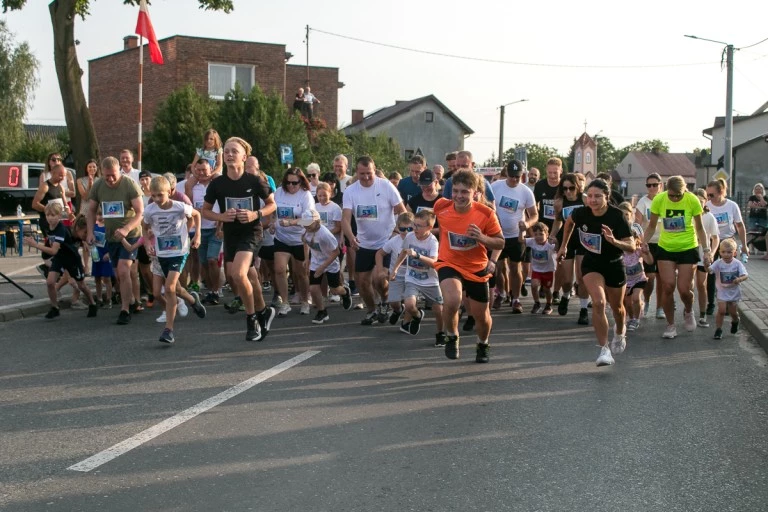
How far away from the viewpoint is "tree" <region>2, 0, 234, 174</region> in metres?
16.4

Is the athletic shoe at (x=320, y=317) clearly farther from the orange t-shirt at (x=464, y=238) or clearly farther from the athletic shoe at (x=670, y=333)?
the athletic shoe at (x=670, y=333)

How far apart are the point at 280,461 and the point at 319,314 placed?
6208 millimetres

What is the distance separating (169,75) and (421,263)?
1340 inches

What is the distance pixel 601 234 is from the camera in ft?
28.9

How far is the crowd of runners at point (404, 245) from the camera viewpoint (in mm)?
8883

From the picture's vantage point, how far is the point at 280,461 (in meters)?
5.45

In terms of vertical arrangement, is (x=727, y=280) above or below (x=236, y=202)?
below

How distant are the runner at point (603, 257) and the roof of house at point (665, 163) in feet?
438

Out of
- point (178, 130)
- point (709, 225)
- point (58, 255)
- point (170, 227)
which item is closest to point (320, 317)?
point (170, 227)

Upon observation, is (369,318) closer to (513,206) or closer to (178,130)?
(513,206)

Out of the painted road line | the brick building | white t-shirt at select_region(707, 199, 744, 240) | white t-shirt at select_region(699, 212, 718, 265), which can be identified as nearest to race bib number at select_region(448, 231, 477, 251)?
the painted road line

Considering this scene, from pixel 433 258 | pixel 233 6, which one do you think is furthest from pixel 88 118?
pixel 433 258

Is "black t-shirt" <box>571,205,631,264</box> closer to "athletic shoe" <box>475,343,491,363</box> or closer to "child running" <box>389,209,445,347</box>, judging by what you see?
"athletic shoe" <box>475,343,491,363</box>

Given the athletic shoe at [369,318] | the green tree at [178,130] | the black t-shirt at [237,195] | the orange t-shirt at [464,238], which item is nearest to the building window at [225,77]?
the green tree at [178,130]
